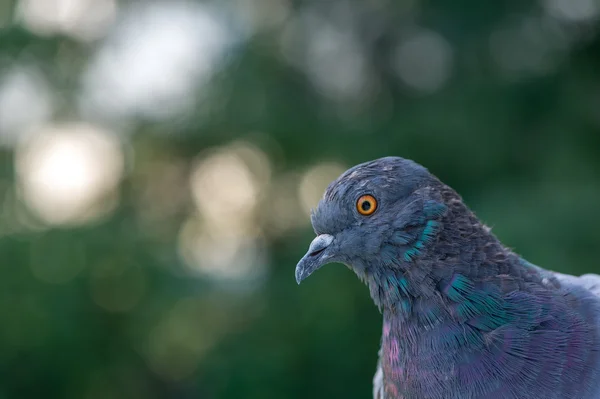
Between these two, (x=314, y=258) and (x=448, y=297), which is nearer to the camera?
(x=448, y=297)

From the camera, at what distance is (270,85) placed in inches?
251

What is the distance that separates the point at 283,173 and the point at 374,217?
4523 millimetres

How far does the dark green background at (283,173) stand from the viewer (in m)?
5.89

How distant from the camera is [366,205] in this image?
2158mm

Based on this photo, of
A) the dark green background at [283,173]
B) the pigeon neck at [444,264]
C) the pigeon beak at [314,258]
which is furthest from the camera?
the dark green background at [283,173]

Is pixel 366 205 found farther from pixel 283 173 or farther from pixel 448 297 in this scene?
pixel 283 173

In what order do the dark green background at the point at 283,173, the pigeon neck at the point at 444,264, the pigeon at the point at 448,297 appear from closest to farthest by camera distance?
the pigeon at the point at 448,297 → the pigeon neck at the point at 444,264 → the dark green background at the point at 283,173

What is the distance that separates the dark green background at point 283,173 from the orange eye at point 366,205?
3.59 m

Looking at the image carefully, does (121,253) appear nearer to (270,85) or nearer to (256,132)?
(256,132)

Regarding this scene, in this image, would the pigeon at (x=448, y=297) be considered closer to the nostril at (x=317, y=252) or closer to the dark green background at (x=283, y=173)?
the nostril at (x=317, y=252)

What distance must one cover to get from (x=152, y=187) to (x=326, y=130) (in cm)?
207

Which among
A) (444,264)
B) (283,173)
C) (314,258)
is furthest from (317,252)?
(283,173)

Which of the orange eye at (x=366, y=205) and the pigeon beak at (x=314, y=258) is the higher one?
the orange eye at (x=366, y=205)

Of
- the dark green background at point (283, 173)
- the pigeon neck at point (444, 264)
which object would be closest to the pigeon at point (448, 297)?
the pigeon neck at point (444, 264)
